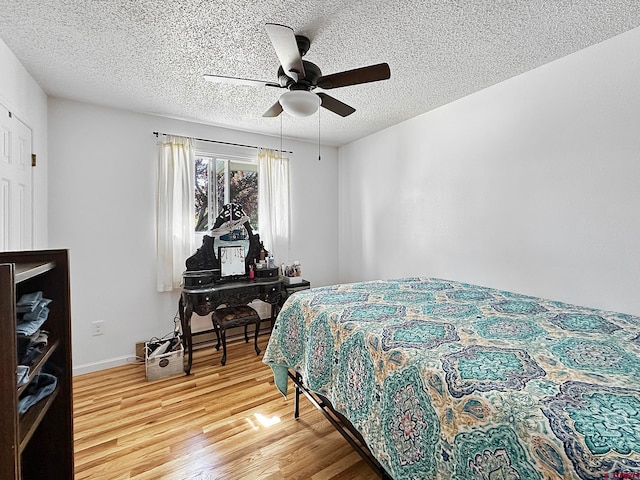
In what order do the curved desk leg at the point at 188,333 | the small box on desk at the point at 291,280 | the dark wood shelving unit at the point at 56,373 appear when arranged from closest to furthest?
the dark wood shelving unit at the point at 56,373
the curved desk leg at the point at 188,333
the small box on desk at the point at 291,280

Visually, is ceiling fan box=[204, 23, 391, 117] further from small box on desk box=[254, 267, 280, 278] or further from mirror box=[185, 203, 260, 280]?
small box on desk box=[254, 267, 280, 278]

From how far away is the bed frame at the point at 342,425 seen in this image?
4.37ft

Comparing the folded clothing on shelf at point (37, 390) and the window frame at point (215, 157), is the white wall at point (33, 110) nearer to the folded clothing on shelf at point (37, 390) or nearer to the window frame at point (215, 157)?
the window frame at point (215, 157)

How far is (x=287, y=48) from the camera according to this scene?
1.48m

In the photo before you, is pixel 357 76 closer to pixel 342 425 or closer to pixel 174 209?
pixel 342 425

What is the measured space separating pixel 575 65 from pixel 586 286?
1482 millimetres

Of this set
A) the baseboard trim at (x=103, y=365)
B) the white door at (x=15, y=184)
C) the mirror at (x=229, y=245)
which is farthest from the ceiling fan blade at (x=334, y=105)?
the baseboard trim at (x=103, y=365)

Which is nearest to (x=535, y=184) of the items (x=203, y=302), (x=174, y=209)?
(x=203, y=302)

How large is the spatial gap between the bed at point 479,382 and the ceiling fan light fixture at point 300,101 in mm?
1185

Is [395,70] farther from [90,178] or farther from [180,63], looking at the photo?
[90,178]

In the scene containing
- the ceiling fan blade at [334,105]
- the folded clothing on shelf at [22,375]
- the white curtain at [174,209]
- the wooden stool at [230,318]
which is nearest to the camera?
the folded clothing on shelf at [22,375]

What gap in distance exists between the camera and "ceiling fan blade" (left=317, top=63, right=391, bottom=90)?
5.35 ft

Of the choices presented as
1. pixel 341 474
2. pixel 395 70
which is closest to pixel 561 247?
pixel 395 70

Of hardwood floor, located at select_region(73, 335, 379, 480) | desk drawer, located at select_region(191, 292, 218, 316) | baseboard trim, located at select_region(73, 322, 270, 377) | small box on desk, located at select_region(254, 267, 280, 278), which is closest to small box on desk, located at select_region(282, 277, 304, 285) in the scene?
small box on desk, located at select_region(254, 267, 280, 278)
